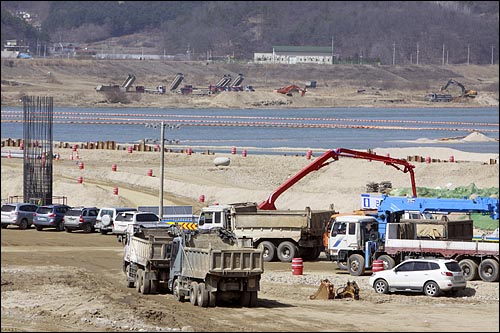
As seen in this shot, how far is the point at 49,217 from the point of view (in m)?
53.1

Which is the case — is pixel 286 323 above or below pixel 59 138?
below

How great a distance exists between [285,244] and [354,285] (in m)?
9.60

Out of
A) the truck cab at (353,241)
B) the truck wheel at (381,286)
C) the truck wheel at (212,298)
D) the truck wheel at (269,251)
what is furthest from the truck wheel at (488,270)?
the truck wheel at (212,298)

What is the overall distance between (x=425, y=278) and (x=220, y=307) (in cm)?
646

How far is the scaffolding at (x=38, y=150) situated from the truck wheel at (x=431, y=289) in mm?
31387

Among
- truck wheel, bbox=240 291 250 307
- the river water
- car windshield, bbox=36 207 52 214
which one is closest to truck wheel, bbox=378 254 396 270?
truck wheel, bbox=240 291 250 307

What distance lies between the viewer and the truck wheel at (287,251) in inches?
1665

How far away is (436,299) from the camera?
106 feet

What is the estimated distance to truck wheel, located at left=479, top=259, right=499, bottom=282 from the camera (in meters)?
35.3

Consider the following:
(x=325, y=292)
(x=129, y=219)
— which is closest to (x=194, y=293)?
(x=325, y=292)

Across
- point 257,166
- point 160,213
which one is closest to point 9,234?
point 160,213

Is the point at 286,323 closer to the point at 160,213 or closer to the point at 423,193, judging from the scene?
the point at 160,213

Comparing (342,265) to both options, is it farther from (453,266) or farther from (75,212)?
(75,212)

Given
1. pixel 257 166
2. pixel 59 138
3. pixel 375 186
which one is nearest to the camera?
pixel 375 186
